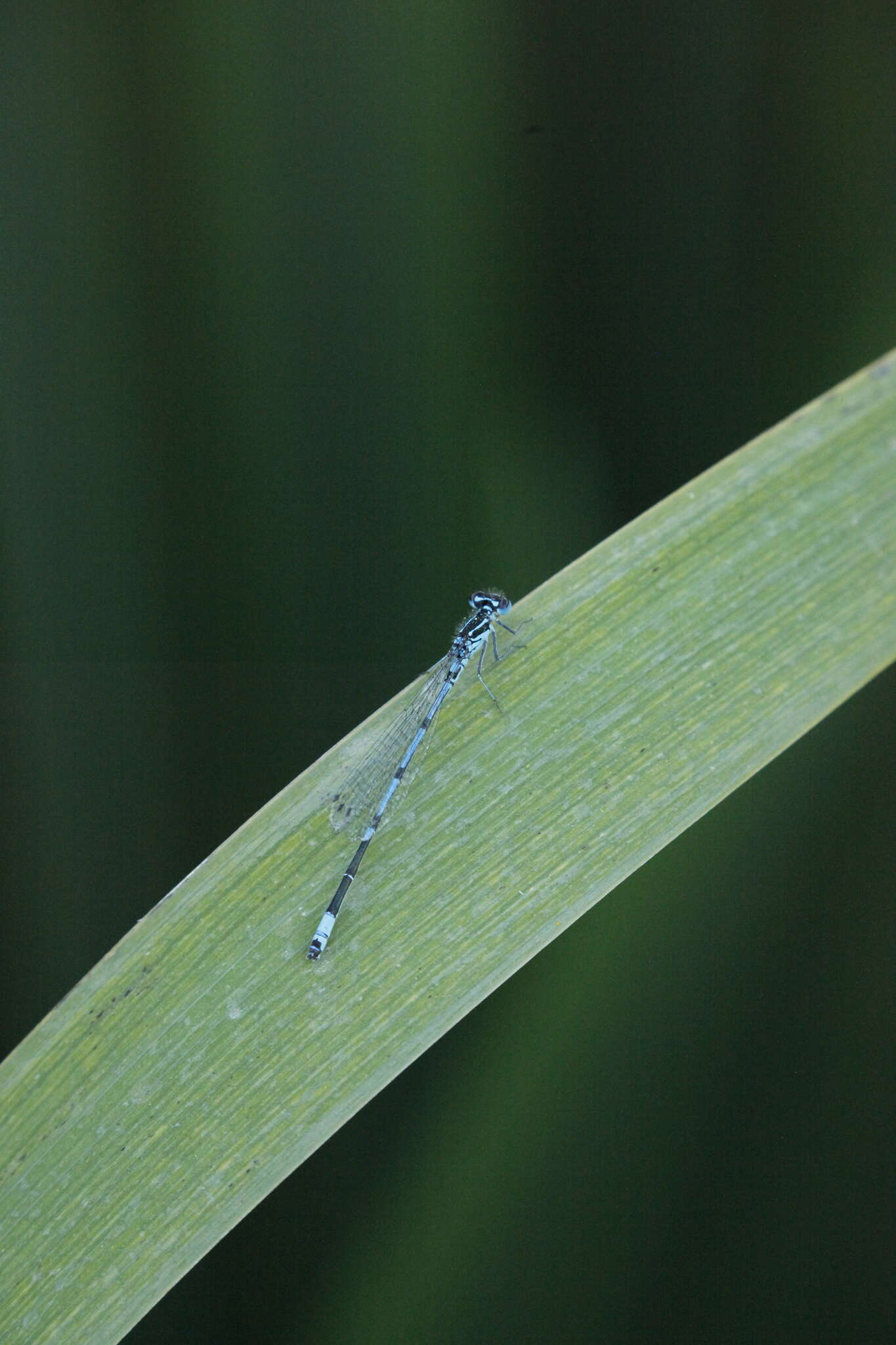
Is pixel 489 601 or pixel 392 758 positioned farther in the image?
pixel 489 601

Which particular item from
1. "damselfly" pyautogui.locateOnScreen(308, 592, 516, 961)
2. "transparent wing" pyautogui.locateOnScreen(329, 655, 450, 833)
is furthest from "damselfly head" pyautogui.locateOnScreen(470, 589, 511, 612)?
"transparent wing" pyautogui.locateOnScreen(329, 655, 450, 833)

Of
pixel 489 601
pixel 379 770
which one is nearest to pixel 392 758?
pixel 379 770

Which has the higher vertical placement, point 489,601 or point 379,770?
point 489,601

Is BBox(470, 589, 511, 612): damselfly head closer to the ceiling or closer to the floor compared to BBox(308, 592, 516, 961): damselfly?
closer to the ceiling

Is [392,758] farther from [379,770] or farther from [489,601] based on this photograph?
[489,601]

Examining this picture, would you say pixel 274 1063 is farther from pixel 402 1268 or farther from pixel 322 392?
pixel 322 392

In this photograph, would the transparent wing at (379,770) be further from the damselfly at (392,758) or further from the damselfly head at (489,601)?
the damselfly head at (489,601)

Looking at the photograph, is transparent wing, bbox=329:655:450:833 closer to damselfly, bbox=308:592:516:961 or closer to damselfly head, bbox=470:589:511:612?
damselfly, bbox=308:592:516:961

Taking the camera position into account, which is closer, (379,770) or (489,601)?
(379,770)
